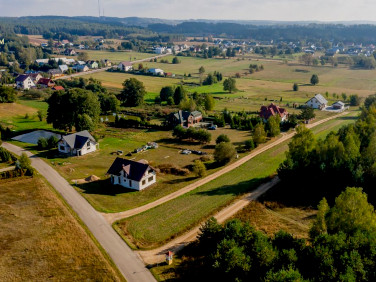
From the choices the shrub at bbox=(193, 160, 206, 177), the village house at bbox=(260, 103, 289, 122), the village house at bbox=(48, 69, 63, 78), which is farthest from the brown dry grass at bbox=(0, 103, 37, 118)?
the village house at bbox=(260, 103, 289, 122)

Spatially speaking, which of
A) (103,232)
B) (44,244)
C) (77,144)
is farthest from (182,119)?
(44,244)

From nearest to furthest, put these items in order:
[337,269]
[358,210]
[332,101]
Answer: [337,269]
[358,210]
[332,101]

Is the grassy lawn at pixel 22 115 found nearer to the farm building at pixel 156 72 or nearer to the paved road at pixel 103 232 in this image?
the paved road at pixel 103 232

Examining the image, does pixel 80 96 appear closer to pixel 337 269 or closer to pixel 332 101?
pixel 337 269

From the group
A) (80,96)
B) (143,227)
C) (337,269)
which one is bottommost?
(143,227)

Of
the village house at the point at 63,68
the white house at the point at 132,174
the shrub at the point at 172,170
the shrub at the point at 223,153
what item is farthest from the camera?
the village house at the point at 63,68

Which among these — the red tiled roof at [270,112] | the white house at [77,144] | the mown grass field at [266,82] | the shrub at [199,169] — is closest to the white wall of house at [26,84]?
the mown grass field at [266,82]

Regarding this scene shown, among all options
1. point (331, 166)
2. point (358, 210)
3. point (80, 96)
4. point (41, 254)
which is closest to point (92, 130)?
point (80, 96)

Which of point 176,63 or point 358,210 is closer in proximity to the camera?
point 358,210
